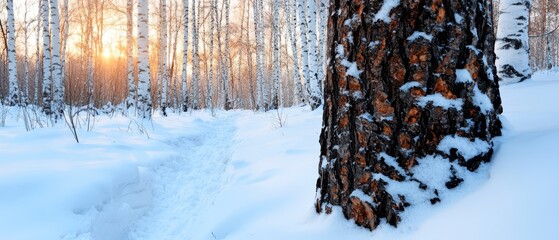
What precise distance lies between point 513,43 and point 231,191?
14.8 feet

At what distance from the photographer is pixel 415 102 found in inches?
56.9

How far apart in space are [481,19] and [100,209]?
2.70 metres

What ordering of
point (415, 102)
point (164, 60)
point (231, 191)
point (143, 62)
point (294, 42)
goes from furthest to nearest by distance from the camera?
point (294, 42) < point (164, 60) < point (143, 62) < point (231, 191) < point (415, 102)

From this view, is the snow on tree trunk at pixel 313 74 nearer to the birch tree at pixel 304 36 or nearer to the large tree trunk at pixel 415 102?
the birch tree at pixel 304 36

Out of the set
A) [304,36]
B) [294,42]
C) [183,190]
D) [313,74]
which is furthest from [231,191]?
[294,42]

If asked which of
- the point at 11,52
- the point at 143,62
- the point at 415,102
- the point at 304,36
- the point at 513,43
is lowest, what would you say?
the point at 415,102

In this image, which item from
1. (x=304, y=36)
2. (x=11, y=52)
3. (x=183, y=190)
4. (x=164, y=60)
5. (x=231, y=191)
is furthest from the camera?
(x=164, y=60)

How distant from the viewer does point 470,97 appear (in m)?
1.47

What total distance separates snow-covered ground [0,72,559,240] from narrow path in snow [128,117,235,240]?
0.02 metres

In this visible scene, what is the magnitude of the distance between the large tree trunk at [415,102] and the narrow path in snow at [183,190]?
4.90 ft

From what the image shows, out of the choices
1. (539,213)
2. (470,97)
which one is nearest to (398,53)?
(470,97)

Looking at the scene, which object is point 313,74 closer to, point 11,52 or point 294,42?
point 294,42

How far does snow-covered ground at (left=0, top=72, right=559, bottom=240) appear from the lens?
4.04 ft

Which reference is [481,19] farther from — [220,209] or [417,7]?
[220,209]
